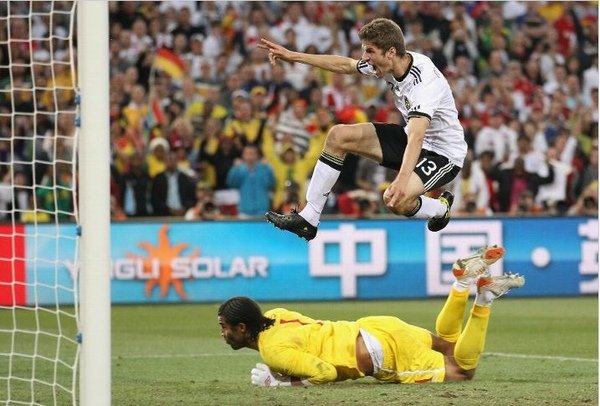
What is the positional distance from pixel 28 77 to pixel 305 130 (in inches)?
150

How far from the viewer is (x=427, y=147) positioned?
931 centimetres

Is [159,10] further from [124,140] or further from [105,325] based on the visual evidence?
[105,325]

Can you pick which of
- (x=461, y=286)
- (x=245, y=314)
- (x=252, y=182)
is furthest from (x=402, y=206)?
(x=252, y=182)

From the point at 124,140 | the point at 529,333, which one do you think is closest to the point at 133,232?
the point at 124,140

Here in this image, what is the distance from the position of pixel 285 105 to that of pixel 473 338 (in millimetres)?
9671

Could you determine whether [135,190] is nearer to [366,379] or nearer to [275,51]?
[366,379]

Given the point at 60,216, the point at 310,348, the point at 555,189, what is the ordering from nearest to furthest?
the point at 310,348
the point at 60,216
the point at 555,189

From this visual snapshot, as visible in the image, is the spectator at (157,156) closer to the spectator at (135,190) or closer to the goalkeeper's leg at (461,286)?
the spectator at (135,190)

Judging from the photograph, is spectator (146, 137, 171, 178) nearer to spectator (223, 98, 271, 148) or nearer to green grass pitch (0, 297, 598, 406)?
spectator (223, 98, 271, 148)

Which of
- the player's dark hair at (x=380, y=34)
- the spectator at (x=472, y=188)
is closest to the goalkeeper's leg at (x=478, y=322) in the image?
the player's dark hair at (x=380, y=34)

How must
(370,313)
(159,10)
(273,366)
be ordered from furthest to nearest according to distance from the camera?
(159,10) < (370,313) < (273,366)

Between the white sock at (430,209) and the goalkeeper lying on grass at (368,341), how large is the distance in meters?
0.39

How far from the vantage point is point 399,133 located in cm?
924

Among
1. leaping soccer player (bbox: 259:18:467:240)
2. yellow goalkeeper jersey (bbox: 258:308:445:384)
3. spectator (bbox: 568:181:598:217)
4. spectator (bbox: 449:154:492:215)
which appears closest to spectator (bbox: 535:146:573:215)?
spectator (bbox: 568:181:598:217)
